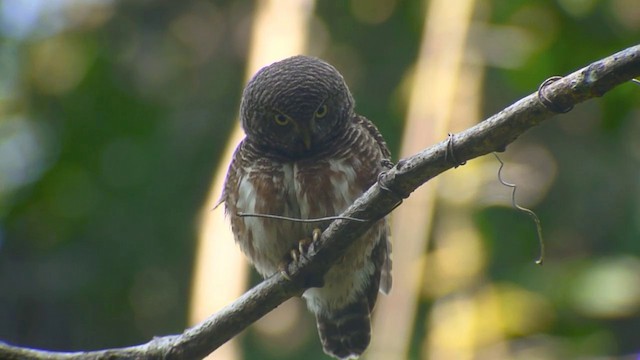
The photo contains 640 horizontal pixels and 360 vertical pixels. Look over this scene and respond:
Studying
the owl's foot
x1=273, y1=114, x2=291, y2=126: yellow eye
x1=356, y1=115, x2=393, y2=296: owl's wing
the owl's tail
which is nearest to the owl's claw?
the owl's foot

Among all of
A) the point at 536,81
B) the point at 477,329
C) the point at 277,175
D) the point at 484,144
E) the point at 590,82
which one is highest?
the point at 590,82

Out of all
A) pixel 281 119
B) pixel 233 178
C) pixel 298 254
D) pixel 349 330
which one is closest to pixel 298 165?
pixel 281 119

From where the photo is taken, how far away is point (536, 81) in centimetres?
740

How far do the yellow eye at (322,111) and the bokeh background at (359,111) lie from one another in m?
2.06

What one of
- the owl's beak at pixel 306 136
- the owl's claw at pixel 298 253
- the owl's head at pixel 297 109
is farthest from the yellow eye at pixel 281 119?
the owl's claw at pixel 298 253

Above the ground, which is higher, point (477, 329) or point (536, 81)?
point (536, 81)

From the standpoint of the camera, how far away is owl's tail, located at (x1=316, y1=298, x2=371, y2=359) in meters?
5.26

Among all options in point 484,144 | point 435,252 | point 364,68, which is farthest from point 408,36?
point 484,144

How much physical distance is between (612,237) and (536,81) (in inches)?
55.9

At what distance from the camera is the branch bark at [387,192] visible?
2986 millimetres

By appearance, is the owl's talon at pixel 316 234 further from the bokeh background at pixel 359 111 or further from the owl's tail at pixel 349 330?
the bokeh background at pixel 359 111

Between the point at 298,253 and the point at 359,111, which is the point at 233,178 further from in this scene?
the point at 359,111

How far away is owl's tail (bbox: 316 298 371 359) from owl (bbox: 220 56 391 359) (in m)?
0.28

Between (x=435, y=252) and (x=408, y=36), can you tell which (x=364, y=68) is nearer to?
(x=408, y=36)
